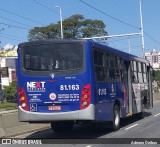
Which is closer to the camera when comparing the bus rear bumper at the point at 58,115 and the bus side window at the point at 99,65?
the bus rear bumper at the point at 58,115

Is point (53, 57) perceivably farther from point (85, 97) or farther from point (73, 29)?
point (73, 29)

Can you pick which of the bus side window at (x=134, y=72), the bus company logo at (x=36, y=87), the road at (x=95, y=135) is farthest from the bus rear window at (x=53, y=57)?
the bus side window at (x=134, y=72)

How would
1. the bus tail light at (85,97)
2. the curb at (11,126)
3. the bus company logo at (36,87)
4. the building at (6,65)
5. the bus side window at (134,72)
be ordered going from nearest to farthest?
the bus tail light at (85,97), the bus company logo at (36,87), the curb at (11,126), the bus side window at (134,72), the building at (6,65)

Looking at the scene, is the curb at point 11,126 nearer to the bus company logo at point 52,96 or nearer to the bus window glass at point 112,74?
the bus company logo at point 52,96

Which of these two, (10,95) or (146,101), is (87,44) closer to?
(146,101)

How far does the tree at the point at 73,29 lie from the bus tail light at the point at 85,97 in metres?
71.5

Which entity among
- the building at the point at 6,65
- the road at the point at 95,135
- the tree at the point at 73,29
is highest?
the tree at the point at 73,29

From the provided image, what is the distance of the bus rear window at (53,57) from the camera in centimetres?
1378

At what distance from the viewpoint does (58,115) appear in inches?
534

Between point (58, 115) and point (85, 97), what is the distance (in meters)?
1.00

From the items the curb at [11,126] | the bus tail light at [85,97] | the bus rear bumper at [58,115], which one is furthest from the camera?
the curb at [11,126]

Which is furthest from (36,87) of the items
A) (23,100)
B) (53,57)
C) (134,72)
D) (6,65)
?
(6,65)

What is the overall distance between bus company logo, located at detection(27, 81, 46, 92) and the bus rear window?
1.56 feet

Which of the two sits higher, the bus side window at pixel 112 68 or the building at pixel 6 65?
the building at pixel 6 65
